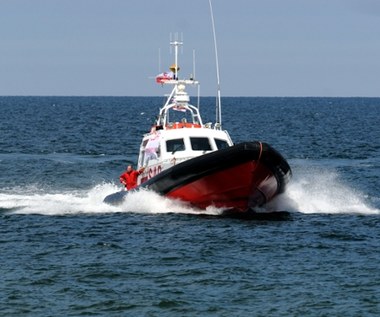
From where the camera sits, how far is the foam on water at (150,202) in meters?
29.6

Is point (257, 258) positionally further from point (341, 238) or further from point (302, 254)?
point (341, 238)

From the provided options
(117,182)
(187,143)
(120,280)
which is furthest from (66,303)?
(117,182)

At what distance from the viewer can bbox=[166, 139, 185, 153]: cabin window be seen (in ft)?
100

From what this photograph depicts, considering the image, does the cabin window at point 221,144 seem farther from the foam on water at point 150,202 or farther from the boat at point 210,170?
the foam on water at point 150,202

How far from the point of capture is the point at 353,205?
32406 millimetres

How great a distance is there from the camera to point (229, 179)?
28.4 metres

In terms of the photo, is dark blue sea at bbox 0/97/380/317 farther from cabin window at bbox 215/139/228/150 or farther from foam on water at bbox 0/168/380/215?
cabin window at bbox 215/139/228/150

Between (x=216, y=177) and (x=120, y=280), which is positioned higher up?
(x=216, y=177)

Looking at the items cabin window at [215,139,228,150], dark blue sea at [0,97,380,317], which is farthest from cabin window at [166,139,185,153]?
dark blue sea at [0,97,380,317]

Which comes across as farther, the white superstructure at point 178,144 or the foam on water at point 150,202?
the white superstructure at point 178,144

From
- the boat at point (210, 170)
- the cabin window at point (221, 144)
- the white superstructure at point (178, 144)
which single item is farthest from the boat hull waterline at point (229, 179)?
the cabin window at point (221, 144)

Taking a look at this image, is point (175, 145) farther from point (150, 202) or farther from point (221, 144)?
point (150, 202)

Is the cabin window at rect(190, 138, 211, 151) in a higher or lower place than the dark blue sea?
higher

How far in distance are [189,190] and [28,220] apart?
202 inches
